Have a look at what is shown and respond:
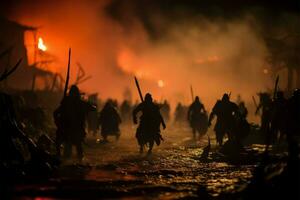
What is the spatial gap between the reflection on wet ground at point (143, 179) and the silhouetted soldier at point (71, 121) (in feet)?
2.67

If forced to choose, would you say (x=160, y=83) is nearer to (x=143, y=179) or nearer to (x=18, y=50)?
(x=18, y=50)

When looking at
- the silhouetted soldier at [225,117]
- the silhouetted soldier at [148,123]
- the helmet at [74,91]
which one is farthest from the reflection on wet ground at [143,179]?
the silhouetted soldier at [225,117]

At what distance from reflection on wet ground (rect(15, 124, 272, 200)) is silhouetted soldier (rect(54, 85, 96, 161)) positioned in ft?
2.67

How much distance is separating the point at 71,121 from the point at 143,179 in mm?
4968

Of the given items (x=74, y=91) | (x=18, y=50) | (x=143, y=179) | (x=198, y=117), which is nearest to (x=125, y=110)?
(x=18, y=50)

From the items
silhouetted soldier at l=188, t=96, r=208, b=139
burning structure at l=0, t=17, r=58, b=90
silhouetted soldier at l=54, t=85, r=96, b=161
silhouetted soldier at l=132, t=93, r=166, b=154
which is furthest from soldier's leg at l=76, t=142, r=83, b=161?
burning structure at l=0, t=17, r=58, b=90

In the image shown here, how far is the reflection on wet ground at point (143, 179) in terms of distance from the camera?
8164 millimetres

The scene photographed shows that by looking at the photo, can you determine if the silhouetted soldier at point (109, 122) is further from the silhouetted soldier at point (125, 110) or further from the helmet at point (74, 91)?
the silhouetted soldier at point (125, 110)

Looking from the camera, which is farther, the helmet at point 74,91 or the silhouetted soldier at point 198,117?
the silhouetted soldier at point 198,117

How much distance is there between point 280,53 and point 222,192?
1370 inches

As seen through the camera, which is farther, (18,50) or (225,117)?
(18,50)

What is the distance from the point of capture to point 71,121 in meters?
13.9

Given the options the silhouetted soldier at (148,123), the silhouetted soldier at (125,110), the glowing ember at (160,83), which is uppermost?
the glowing ember at (160,83)

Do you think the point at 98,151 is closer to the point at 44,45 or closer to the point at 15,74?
the point at 15,74
